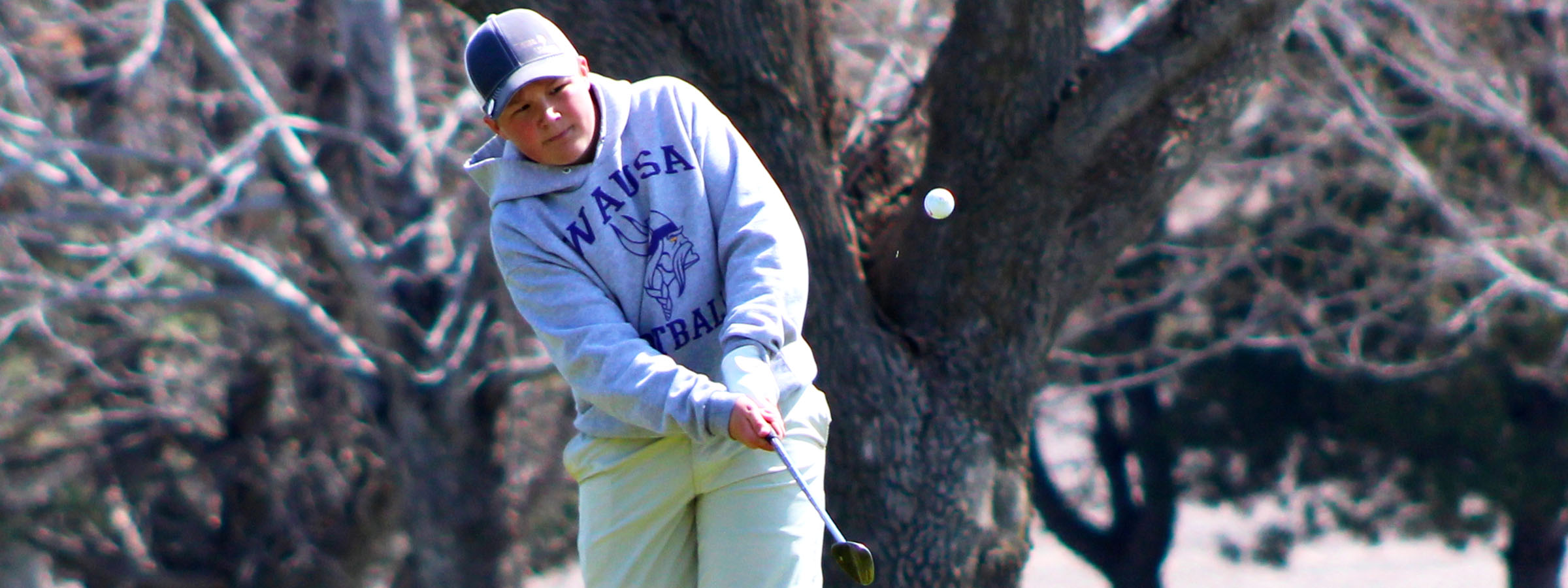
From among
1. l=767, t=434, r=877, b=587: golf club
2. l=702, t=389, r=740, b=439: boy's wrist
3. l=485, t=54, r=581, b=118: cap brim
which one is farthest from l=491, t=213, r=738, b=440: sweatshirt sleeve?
l=485, t=54, r=581, b=118: cap brim

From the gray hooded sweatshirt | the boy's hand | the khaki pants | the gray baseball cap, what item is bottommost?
the khaki pants

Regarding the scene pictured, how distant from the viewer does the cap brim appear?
2.53m

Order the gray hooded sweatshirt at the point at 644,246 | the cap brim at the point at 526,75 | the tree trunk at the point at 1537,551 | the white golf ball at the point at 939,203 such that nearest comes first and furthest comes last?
the cap brim at the point at 526,75 < the gray hooded sweatshirt at the point at 644,246 < the white golf ball at the point at 939,203 < the tree trunk at the point at 1537,551

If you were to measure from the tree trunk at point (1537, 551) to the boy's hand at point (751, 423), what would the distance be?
37.4 feet

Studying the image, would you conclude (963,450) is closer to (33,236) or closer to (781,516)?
(781,516)

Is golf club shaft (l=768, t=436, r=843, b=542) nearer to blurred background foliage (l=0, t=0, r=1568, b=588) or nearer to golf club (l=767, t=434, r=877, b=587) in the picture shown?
golf club (l=767, t=434, r=877, b=587)

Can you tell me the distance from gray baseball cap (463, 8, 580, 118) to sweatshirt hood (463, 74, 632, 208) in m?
0.12

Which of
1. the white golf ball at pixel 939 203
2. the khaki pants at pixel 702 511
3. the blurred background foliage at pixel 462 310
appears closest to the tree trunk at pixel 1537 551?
the blurred background foliage at pixel 462 310

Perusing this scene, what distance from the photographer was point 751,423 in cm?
241

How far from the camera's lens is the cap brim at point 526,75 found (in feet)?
8.29

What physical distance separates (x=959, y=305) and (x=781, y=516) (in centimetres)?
158

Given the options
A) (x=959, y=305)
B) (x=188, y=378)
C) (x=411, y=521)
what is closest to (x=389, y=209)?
(x=411, y=521)

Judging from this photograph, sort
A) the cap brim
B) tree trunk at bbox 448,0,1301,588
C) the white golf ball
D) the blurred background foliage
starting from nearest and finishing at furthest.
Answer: the cap brim < the white golf ball < tree trunk at bbox 448,0,1301,588 < the blurred background foliage

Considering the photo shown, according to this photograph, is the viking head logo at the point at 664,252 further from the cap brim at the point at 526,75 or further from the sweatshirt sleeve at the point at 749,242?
the cap brim at the point at 526,75
